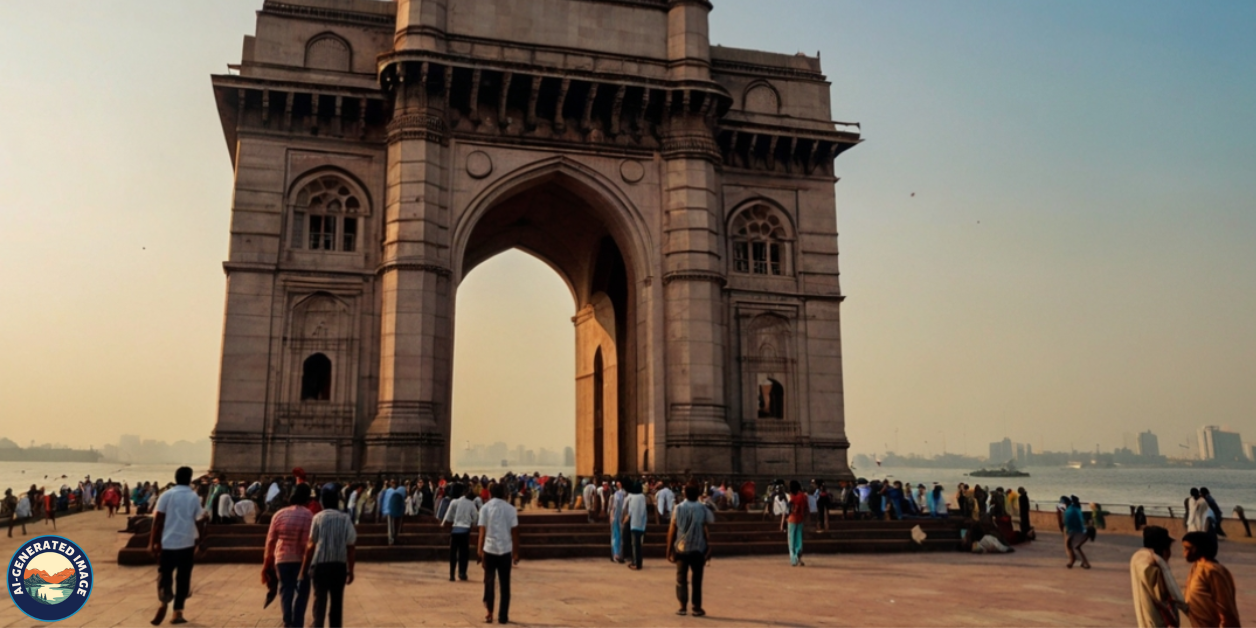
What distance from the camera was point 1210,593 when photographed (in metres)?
6.44

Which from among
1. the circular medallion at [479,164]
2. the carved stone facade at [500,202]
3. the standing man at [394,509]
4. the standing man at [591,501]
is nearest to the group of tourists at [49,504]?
the carved stone facade at [500,202]

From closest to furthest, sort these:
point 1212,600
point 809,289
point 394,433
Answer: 1. point 1212,600
2. point 394,433
3. point 809,289

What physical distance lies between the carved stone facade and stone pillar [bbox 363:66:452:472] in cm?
6

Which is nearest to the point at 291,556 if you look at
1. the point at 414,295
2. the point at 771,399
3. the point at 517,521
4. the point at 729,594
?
the point at 517,521

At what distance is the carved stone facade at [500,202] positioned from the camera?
27938mm

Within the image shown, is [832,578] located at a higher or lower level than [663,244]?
lower

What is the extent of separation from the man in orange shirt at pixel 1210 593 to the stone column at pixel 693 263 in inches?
866

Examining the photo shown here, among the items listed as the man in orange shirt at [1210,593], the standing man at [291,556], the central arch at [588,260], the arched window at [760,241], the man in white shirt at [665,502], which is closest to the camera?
the man in orange shirt at [1210,593]

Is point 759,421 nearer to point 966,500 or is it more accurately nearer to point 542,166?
point 966,500

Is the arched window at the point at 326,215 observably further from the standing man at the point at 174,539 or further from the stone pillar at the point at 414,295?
the standing man at the point at 174,539

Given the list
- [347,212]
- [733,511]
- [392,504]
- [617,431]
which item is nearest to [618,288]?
[617,431]

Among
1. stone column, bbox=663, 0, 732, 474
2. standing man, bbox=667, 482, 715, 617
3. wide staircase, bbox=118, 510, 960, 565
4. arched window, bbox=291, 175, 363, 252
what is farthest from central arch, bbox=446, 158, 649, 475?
standing man, bbox=667, 482, 715, 617

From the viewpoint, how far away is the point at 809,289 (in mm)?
32688

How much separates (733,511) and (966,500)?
7943 mm
